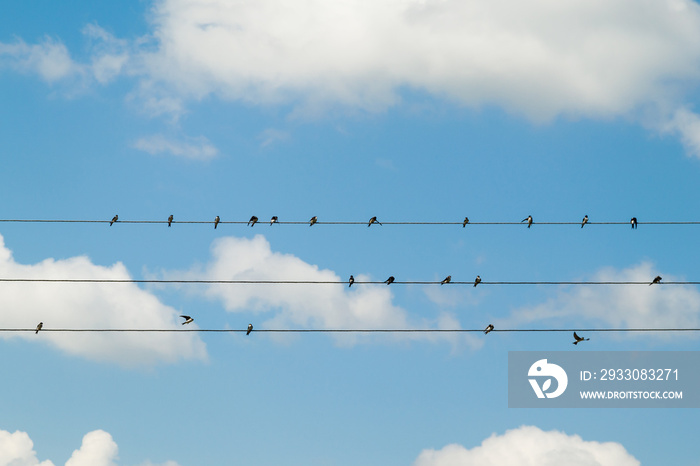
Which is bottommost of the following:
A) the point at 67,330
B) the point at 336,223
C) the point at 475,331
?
the point at 67,330

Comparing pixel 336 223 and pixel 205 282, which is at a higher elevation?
pixel 336 223

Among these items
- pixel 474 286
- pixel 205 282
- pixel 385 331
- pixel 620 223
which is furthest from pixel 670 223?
pixel 205 282

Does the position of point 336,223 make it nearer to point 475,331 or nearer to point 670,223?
point 475,331

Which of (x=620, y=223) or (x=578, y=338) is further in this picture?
(x=578, y=338)

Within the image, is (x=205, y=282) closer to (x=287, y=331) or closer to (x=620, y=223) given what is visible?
(x=287, y=331)

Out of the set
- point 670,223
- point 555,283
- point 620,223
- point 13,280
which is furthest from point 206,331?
point 670,223

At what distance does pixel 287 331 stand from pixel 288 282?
1674mm

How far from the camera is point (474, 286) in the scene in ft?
105

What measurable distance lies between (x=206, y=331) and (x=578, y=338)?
16061 millimetres

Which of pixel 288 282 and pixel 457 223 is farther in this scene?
pixel 457 223

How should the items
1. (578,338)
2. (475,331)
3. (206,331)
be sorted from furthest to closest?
(578,338) → (475,331) → (206,331)

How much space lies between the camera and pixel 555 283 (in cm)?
2991

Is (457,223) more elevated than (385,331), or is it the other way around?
(457,223)

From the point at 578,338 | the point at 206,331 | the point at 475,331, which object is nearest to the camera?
the point at 206,331
